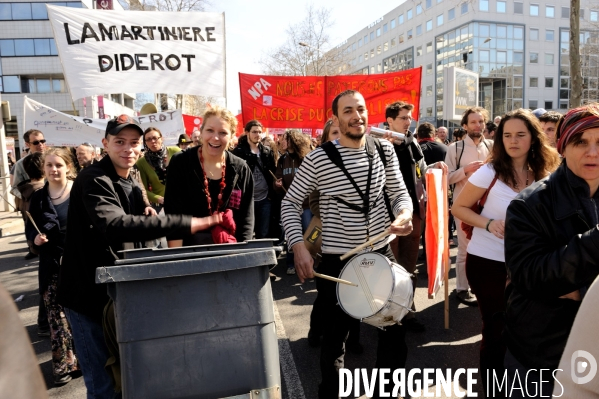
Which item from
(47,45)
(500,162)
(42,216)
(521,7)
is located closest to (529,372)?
(500,162)

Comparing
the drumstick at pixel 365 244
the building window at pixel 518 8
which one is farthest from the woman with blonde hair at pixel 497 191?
the building window at pixel 518 8

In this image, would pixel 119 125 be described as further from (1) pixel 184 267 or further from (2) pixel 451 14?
(2) pixel 451 14

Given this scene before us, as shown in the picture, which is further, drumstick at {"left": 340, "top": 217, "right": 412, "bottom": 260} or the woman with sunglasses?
the woman with sunglasses

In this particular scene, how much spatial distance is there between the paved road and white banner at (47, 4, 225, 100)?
2.81 meters

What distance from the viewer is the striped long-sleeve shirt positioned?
2.91 m

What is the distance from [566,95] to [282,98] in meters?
61.9

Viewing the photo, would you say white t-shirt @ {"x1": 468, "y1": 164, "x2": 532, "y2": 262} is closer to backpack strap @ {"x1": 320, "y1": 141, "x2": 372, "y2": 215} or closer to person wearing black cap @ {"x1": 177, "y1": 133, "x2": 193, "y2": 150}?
backpack strap @ {"x1": 320, "y1": 141, "x2": 372, "y2": 215}

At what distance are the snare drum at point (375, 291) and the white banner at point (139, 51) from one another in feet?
12.8

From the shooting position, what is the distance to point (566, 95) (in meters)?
58.4

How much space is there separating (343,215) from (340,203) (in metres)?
0.08

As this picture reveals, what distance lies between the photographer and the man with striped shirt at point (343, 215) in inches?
114

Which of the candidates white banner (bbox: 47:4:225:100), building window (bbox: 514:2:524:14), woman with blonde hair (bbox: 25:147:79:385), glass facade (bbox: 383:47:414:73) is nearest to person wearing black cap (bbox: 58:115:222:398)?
woman with blonde hair (bbox: 25:147:79:385)

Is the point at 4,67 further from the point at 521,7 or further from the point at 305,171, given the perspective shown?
the point at 521,7

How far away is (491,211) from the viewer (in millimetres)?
3041
